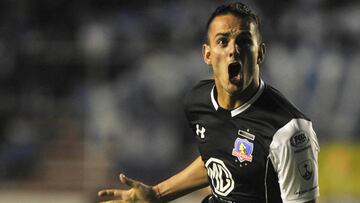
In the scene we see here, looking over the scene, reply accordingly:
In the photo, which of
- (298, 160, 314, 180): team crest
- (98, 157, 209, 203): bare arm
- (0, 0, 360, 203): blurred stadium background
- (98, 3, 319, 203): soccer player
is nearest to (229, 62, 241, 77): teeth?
(98, 3, 319, 203): soccer player

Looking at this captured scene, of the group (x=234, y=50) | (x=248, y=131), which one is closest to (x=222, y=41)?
(x=234, y=50)

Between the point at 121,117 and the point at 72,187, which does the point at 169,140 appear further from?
the point at 72,187

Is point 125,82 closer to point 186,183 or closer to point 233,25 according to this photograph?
point 186,183

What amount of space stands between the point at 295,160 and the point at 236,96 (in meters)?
0.61

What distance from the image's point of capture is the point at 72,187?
48.2 ft

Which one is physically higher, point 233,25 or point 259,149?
point 233,25

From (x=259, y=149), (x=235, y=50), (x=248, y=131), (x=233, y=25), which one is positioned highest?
(x=233, y=25)

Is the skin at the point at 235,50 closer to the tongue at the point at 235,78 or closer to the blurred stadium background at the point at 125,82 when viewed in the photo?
the tongue at the point at 235,78

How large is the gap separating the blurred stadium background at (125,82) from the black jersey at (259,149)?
30.2 feet

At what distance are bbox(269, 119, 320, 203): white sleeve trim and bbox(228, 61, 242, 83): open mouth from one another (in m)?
0.36

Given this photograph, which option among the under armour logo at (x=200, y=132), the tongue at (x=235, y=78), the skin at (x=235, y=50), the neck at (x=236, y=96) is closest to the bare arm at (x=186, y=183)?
the under armour logo at (x=200, y=132)

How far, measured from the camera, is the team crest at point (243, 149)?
4.34 m

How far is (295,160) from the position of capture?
405 cm

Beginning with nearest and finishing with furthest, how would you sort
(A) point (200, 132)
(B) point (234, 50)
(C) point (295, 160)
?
(C) point (295, 160) → (B) point (234, 50) → (A) point (200, 132)
